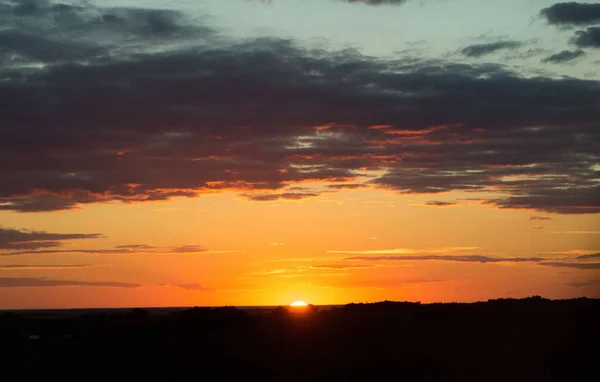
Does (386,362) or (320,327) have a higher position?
(320,327)

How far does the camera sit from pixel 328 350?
52688 mm

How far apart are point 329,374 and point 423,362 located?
22.1 feet

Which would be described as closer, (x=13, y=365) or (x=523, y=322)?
(x=13, y=365)

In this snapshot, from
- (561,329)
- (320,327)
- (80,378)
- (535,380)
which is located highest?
(320,327)

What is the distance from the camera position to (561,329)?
61.5 meters

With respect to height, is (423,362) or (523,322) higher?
(523,322)

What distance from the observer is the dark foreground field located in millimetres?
42000

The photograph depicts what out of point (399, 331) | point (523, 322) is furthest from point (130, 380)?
point (523, 322)

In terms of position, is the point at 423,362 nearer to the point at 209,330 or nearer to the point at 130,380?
the point at 130,380

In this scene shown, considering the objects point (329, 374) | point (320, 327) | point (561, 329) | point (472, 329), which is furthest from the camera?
point (320, 327)

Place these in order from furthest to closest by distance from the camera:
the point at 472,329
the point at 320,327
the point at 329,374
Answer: the point at 320,327, the point at 472,329, the point at 329,374

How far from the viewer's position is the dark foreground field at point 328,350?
42.0 meters

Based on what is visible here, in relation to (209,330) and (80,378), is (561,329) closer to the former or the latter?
(209,330)

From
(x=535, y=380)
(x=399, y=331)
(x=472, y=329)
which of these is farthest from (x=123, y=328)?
(x=535, y=380)
